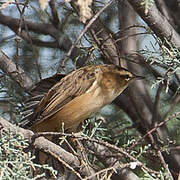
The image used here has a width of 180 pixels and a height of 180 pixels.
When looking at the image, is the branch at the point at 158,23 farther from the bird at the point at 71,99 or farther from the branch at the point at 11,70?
the branch at the point at 11,70

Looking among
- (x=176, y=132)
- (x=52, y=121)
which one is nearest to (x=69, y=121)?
(x=52, y=121)

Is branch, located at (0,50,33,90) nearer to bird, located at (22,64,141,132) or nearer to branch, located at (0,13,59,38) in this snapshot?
bird, located at (22,64,141,132)

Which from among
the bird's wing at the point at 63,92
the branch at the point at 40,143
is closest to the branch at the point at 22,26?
the bird's wing at the point at 63,92

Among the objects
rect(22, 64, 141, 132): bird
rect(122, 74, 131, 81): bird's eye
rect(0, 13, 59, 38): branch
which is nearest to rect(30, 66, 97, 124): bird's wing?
rect(22, 64, 141, 132): bird

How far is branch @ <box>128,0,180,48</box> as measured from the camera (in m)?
3.57

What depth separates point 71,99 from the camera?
4.30 meters

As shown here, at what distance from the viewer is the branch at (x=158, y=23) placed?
3574 mm

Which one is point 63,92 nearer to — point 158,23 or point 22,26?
point 158,23

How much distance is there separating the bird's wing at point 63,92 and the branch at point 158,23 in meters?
0.83

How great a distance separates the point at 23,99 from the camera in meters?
4.59

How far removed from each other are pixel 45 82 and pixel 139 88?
870 mm

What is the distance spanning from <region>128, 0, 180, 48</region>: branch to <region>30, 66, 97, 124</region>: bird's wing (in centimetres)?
83

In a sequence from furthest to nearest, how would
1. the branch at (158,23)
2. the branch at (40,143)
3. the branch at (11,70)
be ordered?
1. the branch at (11,70)
2. the branch at (158,23)
3. the branch at (40,143)

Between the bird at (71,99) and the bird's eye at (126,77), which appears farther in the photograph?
the bird's eye at (126,77)
